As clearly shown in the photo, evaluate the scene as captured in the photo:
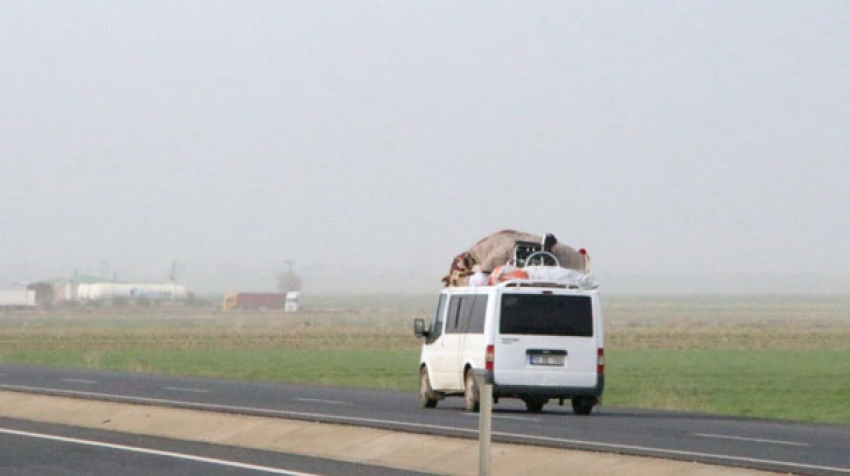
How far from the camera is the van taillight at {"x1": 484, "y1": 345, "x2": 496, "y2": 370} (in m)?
27.2

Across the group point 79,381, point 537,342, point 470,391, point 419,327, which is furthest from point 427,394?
point 79,381

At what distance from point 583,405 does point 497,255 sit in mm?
3020

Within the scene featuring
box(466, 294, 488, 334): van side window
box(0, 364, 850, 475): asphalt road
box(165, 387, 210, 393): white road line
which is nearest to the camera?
box(0, 364, 850, 475): asphalt road

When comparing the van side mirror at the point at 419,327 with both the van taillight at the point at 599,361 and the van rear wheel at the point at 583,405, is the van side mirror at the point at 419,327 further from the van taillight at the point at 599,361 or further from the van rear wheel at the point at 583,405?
the van taillight at the point at 599,361

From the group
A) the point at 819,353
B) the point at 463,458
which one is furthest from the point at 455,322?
the point at 819,353

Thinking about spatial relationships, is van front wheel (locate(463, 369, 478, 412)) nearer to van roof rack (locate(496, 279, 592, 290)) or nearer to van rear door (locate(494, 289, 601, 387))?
van rear door (locate(494, 289, 601, 387))

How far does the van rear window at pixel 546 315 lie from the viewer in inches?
1083

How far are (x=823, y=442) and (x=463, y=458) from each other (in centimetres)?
613

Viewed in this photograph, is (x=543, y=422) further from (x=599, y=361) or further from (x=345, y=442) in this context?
(x=345, y=442)

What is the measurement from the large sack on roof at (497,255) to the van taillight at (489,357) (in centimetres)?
241

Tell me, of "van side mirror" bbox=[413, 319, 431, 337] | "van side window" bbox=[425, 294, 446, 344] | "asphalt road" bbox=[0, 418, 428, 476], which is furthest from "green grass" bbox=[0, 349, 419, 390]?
"asphalt road" bbox=[0, 418, 428, 476]

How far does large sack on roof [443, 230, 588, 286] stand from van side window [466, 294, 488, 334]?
4.21ft

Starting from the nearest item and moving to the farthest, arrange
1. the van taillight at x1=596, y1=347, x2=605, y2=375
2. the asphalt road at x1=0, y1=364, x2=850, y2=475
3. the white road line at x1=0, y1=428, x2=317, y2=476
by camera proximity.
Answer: the white road line at x1=0, y1=428, x2=317, y2=476, the asphalt road at x1=0, y1=364, x2=850, y2=475, the van taillight at x1=596, y1=347, x2=605, y2=375

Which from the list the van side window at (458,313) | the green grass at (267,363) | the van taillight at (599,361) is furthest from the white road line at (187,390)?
the van taillight at (599,361)
